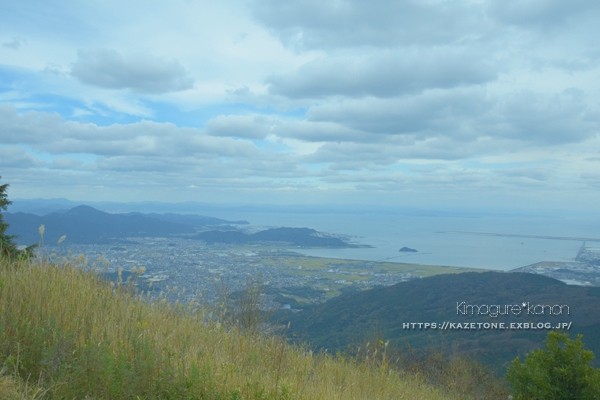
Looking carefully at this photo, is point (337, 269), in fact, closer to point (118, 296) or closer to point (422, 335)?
point (422, 335)

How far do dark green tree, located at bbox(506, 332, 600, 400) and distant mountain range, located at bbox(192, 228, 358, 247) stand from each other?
3472 inches

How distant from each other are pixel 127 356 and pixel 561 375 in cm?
756

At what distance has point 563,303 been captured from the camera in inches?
1332

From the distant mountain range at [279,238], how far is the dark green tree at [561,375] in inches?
3472

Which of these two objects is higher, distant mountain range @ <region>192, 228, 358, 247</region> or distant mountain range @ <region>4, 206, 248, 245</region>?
distant mountain range @ <region>4, 206, 248, 245</region>

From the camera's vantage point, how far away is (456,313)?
122 ft

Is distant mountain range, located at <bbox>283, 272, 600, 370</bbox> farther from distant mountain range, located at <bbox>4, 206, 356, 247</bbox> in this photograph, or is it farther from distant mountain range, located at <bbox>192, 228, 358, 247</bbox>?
distant mountain range, located at <bbox>192, 228, 358, 247</bbox>

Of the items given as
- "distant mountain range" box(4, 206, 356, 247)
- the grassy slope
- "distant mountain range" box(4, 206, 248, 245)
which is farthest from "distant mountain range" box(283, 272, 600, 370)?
"distant mountain range" box(4, 206, 248, 245)

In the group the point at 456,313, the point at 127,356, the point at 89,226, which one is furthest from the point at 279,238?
the point at 127,356

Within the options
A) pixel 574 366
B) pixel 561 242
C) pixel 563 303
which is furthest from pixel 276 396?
pixel 561 242

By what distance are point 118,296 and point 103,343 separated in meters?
1.66

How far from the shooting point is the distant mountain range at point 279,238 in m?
95.2

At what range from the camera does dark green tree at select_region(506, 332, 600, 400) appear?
21.9 feet

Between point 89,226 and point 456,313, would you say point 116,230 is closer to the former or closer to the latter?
point 89,226
